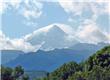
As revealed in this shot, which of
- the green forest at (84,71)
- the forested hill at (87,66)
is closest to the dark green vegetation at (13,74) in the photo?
the green forest at (84,71)

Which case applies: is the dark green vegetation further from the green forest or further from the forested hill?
the forested hill

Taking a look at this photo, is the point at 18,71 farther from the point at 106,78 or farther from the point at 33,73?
the point at 106,78

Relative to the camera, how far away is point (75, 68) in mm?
21734

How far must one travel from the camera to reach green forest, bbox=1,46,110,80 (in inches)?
658

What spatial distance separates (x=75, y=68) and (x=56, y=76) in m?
1.15

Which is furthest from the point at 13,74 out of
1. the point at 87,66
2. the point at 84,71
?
the point at 87,66

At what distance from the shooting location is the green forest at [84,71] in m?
16.7

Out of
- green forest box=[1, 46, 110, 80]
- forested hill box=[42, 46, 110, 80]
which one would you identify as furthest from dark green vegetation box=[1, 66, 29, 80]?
forested hill box=[42, 46, 110, 80]

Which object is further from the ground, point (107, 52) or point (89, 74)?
point (107, 52)

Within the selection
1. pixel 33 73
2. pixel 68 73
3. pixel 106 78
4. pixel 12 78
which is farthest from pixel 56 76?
pixel 106 78

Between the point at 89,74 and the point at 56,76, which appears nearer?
the point at 89,74

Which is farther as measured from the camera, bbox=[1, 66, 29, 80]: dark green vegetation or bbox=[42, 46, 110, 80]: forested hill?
bbox=[42, 46, 110, 80]: forested hill

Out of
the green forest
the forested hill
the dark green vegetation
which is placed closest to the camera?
the green forest

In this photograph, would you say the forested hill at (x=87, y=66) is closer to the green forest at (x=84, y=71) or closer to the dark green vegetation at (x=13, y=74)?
the green forest at (x=84, y=71)
